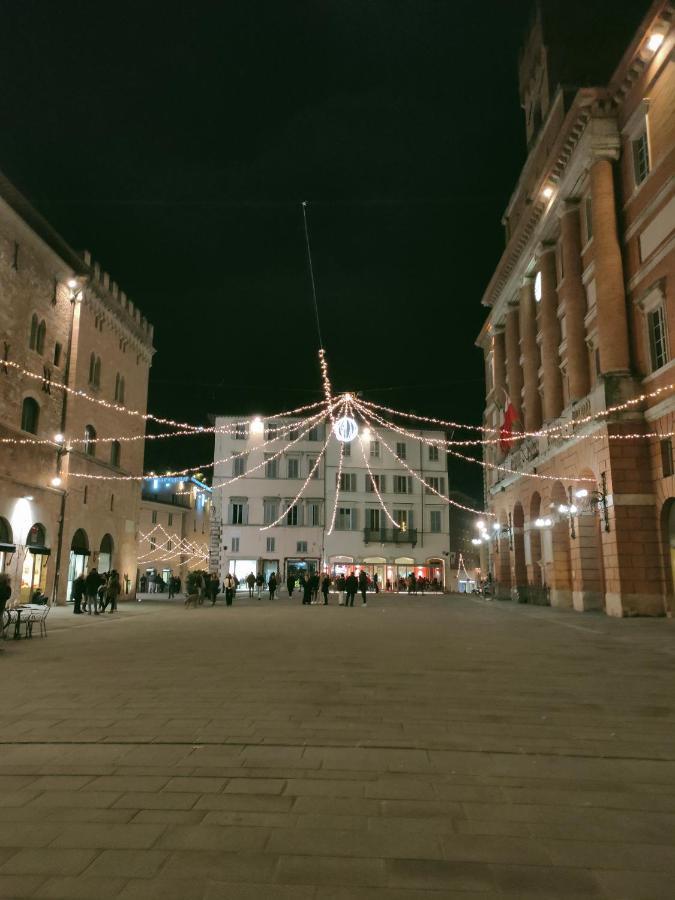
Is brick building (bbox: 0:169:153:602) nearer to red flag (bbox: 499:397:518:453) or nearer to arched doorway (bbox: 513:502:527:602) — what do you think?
red flag (bbox: 499:397:518:453)

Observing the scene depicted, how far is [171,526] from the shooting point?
59344 mm

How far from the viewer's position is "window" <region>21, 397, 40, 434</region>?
25188 mm

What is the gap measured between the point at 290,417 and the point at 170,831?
180 ft

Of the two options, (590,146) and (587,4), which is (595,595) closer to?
(590,146)

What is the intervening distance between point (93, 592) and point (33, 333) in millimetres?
9964

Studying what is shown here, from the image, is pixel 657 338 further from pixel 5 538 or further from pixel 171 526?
pixel 171 526

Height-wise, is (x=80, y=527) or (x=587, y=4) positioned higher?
(x=587, y=4)

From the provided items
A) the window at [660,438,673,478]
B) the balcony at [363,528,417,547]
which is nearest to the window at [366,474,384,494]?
the balcony at [363,528,417,547]

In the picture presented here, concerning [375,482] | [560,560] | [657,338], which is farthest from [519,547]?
[375,482]

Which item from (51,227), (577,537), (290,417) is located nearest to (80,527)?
(51,227)

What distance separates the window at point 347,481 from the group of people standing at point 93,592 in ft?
110

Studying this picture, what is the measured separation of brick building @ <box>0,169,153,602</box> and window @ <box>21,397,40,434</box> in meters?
0.04

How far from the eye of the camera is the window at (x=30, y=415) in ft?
82.6

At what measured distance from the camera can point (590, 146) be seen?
2464 cm
